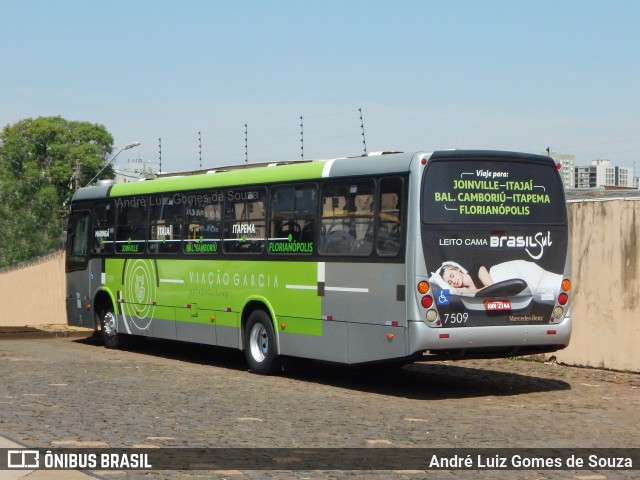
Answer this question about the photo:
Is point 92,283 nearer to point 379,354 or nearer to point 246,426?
point 379,354

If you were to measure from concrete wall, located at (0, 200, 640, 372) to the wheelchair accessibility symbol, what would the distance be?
159 inches

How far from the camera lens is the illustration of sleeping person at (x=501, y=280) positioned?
14078mm

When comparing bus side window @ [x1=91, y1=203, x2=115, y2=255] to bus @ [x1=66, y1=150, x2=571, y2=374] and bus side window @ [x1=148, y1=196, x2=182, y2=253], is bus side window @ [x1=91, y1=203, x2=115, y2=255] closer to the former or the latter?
bus side window @ [x1=148, y1=196, x2=182, y2=253]

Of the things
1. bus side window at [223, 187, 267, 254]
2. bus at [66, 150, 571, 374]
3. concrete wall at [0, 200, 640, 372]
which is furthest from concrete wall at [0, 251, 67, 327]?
concrete wall at [0, 200, 640, 372]

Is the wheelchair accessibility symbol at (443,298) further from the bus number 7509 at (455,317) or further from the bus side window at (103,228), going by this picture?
the bus side window at (103,228)

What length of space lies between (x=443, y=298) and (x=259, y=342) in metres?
4.20

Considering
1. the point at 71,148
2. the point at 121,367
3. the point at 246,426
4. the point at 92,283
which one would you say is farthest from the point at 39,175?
the point at 246,426

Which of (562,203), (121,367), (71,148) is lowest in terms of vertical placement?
(121,367)

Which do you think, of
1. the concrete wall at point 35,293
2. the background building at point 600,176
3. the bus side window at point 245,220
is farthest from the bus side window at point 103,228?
the background building at point 600,176

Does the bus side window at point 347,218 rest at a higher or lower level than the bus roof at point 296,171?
lower

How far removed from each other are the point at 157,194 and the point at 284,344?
→ 16.4ft

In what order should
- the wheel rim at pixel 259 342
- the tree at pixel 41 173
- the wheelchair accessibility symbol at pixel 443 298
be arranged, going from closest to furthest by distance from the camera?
the wheelchair accessibility symbol at pixel 443 298
the wheel rim at pixel 259 342
the tree at pixel 41 173

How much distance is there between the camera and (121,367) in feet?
58.6

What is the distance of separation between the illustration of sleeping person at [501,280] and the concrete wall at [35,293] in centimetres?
2455
